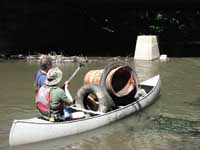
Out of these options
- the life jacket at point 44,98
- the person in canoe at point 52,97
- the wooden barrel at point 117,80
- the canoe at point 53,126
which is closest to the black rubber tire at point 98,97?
the canoe at point 53,126

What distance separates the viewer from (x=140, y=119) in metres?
13.7

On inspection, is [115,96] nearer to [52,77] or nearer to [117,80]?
[117,80]

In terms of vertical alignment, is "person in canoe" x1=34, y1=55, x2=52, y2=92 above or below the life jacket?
above

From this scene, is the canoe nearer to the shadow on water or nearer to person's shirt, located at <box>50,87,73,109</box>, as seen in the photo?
person's shirt, located at <box>50,87,73,109</box>

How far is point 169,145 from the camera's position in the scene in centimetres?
1129

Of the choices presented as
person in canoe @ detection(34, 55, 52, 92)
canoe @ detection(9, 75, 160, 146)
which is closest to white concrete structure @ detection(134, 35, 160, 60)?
canoe @ detection(9, 75, 160, 146)

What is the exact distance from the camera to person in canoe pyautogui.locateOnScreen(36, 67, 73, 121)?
35.4ft

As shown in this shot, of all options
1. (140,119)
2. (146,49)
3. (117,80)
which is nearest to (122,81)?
(117,80)

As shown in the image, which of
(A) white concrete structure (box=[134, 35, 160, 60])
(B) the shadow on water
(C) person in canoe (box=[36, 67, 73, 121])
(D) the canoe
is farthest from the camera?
(A) white concrete structure (box=[134, 35, 160, 60])

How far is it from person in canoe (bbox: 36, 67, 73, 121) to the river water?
74 centimetres

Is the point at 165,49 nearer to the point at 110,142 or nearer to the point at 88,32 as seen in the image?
the point at 88,32

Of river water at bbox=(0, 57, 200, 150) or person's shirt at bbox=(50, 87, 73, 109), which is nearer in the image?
person's shirt at bbox=(50, 87, 73, 109)

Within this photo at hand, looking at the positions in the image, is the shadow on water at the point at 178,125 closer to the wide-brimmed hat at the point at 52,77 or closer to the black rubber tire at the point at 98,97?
the black rubber tire at the point at 98,97

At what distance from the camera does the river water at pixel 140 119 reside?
445 inches
